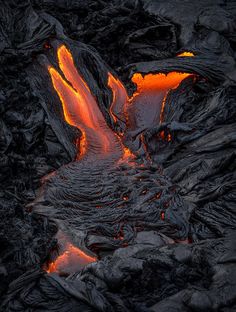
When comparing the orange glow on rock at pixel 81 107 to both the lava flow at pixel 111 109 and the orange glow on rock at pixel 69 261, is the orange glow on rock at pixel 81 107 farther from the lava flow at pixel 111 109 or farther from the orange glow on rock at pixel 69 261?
the orange glow on rock at pixel 69 261

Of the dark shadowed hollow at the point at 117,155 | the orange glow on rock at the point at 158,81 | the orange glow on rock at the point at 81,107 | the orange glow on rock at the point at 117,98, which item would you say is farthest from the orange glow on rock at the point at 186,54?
the orange glow on rock at the point at 81,107

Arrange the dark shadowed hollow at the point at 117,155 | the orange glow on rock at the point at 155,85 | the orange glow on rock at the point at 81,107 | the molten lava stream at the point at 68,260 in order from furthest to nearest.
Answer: the orange glow on rock at the point at 155,85, the orange glow on rock at the point at 81,107, the molten lava stream at the point at 68,260, the dark shadowed hollow at the point at 117,155

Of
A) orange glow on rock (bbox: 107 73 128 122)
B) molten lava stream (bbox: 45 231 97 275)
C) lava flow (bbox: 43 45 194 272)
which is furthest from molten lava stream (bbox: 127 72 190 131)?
molten lava stream (bbox: 45 231 97 275)

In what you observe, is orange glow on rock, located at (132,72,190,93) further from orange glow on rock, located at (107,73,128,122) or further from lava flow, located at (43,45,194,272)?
orange glow on rock, located at (107,73,128,122)

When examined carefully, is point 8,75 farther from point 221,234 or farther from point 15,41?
point 221,234

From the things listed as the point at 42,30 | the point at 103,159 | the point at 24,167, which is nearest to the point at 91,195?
the point at 103,159

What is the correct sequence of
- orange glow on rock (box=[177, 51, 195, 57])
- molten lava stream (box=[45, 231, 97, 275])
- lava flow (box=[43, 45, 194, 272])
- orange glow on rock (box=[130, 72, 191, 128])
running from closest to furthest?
1. molten lava stream (box=[45, 231, 97, 275])
2. lava flow (box=[43, 45, 194, 272])
3. orange glow on rock (box=[130, 72, 191, 128])
4. orange glow on rock (box=[177, 51, 195, 57])
